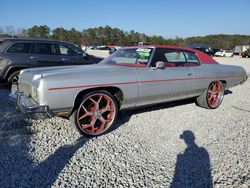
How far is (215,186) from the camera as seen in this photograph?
8.93 feet

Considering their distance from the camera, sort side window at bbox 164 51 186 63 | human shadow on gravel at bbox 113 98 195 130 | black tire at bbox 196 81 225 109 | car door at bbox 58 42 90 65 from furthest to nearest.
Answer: car door at bbox 58 42 90 65
black tire at bbox 196 81 225 109
side window at bbox 164 51 186 63
human shadow on gravel at bbox 113 98 195 130

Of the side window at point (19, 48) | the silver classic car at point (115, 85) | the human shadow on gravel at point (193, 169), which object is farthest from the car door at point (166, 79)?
the side window at point (19, 48)

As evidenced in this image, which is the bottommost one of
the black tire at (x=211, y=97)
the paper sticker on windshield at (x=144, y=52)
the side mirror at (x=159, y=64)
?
the black tire at (x=211, y=97)

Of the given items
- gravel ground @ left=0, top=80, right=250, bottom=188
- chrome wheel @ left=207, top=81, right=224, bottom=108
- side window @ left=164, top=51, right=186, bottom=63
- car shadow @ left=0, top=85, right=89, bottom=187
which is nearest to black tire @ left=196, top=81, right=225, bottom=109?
chrome wheel @ left=207, top=81, right=224, bottom=108

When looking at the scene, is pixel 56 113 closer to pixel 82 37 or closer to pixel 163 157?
pixel 163 157

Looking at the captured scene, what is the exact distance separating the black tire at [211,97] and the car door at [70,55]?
3895 millimetres

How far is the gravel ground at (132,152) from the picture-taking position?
2.79m

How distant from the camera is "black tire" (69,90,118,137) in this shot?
12.5ft

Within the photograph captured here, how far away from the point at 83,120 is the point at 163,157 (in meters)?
1.46

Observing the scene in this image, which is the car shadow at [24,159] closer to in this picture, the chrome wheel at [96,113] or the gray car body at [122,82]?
the chrome wheel at [96,113]

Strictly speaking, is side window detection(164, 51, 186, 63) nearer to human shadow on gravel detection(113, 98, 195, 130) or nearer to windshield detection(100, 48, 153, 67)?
windshield detection(100, 48, 153, 67)

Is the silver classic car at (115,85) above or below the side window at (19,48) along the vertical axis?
below

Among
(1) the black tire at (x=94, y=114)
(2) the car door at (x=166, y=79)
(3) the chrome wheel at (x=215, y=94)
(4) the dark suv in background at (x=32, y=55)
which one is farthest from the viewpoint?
(4) the dark suv in background at (x=32, y=55)

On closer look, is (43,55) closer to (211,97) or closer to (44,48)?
(44,48)
